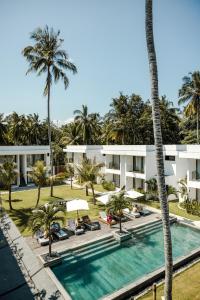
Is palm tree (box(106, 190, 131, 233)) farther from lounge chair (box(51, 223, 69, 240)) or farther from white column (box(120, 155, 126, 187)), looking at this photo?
white column (box(120, 155, 126, 187))

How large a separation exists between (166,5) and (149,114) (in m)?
42.4

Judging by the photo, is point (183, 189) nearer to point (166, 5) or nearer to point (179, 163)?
point (179, 163)

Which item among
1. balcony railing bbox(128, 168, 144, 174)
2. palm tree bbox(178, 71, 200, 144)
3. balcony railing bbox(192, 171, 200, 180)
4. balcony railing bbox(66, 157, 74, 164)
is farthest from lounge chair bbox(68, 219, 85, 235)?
palm tree bbox(178, 71, 200, 144)

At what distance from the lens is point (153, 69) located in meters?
7.86

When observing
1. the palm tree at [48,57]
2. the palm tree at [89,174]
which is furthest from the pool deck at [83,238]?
the palm tree at [48,57]

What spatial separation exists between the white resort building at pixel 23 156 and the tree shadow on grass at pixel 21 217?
41.8 ft

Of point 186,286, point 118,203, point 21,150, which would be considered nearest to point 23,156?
point 21,150

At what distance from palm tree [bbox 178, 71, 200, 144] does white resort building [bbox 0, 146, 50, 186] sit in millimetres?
24482

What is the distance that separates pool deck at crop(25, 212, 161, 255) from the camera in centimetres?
1662

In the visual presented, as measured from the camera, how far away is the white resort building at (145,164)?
25.8 m

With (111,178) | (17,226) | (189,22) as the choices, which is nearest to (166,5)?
(189,22)

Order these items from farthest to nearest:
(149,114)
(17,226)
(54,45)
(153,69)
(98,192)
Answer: (149,114) < (98,192) < (54,45) < (17,226) < (153,69)

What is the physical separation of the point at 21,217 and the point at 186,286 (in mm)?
16199

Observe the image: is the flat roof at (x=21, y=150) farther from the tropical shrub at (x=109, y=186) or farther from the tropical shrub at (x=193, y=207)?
the tropical shrub at (x=193, y=207)
